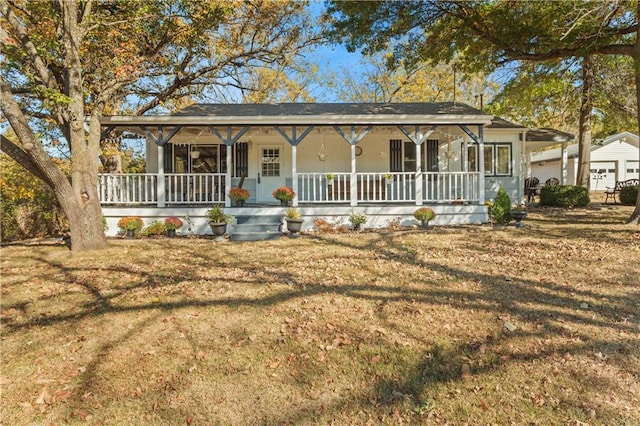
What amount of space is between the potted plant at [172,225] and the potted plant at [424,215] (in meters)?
6.60

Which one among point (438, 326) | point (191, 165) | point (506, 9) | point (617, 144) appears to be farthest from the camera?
point (617, 144)

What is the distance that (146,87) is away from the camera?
14797mm

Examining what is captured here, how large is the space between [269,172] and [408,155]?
5.16 metres

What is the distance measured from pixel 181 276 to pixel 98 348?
7.37 feet

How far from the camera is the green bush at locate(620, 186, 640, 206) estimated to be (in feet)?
48.0

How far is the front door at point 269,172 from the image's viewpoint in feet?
44.4

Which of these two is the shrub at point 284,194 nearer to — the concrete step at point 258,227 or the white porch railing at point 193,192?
the concrete step at point 258,227

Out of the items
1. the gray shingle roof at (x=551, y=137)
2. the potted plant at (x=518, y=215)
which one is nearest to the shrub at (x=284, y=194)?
the potted plant at (x=518, y=215)

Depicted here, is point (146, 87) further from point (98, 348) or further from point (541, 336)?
point (541, 336)

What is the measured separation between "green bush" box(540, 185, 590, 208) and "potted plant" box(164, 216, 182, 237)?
14.2 m

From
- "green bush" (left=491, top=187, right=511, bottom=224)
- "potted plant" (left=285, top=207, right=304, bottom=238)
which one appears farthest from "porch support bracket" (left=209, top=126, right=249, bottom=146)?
"green bush" (left=491, top=187, right=511, bottom=224)

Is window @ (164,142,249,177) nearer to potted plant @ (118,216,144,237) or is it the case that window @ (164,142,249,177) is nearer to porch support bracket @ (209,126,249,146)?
porch support bracket @ (209,126,249,146)

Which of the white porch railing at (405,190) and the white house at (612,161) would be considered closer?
the white porch railing at (405,190)

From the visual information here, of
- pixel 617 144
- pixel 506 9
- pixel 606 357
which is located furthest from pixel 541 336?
pixel 617 144
